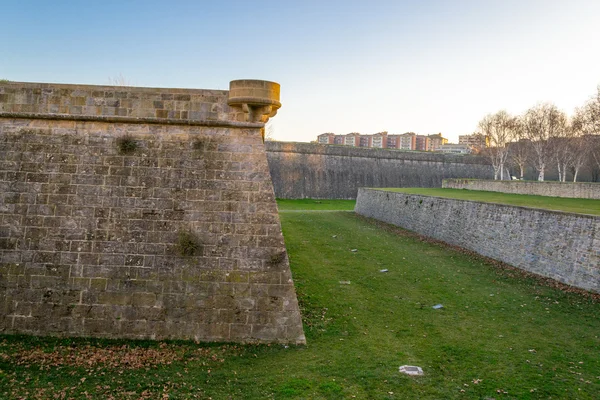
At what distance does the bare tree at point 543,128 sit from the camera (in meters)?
43.8

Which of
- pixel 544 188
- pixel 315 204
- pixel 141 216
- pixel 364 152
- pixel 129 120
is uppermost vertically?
pixel 364 152

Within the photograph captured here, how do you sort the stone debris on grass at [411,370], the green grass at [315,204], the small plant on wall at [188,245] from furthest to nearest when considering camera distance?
the green grass at [315,204], the small plant on wall at [188,245], the stone debris on grass at [411,370]

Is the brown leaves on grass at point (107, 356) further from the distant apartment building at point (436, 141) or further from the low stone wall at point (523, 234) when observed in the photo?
the distant apartment building at point (436, 141)

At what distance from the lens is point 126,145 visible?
8.89m

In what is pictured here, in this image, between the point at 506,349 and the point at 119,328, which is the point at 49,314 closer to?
the point at 119,328

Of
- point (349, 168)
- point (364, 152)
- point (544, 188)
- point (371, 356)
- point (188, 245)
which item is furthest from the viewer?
point (364, 152)

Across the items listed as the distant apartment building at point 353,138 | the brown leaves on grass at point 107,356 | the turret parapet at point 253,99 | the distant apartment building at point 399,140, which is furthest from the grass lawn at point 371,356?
the distant apartment building at point 353,138

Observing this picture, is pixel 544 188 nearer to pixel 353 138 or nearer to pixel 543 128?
pixel 543 128

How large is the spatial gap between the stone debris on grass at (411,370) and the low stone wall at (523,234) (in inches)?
310

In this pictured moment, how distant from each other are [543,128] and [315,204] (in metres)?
25.2

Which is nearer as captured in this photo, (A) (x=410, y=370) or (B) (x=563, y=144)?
(A) (x=410, y=370)

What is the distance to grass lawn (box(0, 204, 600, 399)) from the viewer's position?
6.71 meters

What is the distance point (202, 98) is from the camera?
29.3 feet

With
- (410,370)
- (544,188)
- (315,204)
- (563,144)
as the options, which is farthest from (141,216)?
(563,144)
